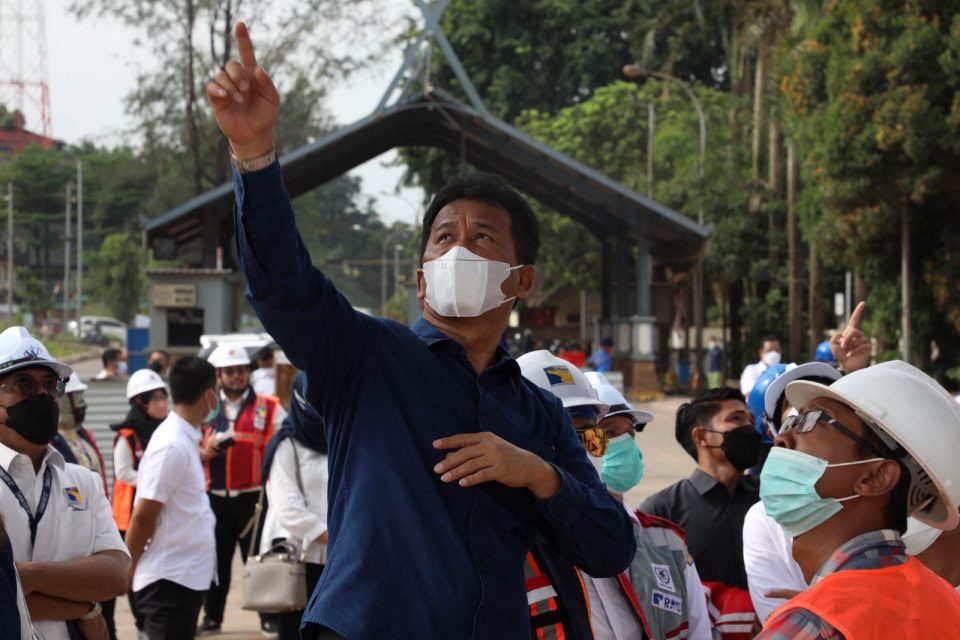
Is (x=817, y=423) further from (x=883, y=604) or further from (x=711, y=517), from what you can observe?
(x=711, y=517)

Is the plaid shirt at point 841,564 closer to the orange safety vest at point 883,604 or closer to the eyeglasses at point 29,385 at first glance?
the orange safety vest at point 883,604

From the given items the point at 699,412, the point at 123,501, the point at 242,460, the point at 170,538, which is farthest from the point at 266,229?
the point at 242,460

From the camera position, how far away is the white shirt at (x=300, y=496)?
21.3 ft

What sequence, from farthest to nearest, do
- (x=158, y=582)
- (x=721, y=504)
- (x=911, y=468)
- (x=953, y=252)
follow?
(x=953, y=252) → (x=158, y=582) → (x=721, y=504) → (x=911, y=468)

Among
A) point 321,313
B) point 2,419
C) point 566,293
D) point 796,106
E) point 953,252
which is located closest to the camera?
point 321,313

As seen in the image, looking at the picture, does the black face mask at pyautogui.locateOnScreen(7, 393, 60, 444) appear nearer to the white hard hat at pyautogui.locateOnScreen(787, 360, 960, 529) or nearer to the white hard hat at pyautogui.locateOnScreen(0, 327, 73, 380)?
the white hard hat at pyautogui.locateOnScreen(0, 327, 73, 380)

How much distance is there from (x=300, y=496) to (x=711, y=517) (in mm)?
2305

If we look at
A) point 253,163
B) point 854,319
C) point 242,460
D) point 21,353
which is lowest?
point 242,460

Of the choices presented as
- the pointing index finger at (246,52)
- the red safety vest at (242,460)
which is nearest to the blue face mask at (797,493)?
the pointing index finger at (246,52)

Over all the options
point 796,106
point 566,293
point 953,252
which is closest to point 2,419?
point 953,252

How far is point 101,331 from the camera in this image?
6122cm

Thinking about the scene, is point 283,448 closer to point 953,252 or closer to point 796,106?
point 953,252

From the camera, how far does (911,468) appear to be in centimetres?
281

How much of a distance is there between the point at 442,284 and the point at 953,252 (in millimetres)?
21913
